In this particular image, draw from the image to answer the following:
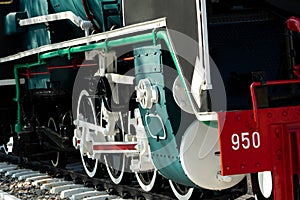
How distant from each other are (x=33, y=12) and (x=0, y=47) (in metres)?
0.96

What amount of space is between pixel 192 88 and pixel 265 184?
3.85 ft

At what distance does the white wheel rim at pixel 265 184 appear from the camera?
5145mm

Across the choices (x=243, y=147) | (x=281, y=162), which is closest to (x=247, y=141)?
(x=243, y=147)

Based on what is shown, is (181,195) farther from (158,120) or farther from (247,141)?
(247,141)

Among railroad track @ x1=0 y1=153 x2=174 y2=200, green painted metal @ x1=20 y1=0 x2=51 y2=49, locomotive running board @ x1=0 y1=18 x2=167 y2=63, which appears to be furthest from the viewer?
green painted metal @ x1=20 y1=0 x2=51 y2=49

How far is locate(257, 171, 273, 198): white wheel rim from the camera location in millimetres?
5145

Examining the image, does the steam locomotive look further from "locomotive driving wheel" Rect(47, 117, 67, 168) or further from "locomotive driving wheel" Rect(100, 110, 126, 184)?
"locomotive driving wheel" Rect(47, 117, 67, 168)

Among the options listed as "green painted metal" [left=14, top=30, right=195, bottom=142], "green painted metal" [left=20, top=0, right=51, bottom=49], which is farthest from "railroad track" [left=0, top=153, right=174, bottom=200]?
"green painted metal" [left=20, top=0, right=51, bottom=49]

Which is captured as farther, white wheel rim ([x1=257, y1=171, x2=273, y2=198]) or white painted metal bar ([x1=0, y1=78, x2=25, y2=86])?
white painted metal bar ([x1=0, y1=78, x2=25, y2=86])

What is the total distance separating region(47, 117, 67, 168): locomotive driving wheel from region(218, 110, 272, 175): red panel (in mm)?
4925

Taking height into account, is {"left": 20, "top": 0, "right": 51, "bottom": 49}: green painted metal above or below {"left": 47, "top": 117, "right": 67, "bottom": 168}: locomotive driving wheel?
above

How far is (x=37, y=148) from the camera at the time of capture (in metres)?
9.20

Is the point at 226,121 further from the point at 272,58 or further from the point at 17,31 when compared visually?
the point at 17,31

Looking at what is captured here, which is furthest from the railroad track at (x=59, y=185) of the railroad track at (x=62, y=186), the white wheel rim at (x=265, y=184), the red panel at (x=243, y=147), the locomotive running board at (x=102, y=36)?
the red panel at (x=243, y=147)
